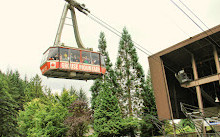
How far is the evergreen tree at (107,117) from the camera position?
2286 centimetres

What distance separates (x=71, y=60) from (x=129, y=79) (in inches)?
785

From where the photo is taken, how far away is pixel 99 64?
47.0ft

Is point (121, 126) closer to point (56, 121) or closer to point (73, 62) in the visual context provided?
point (56, 121)

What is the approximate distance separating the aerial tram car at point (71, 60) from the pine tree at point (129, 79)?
16.9 metres

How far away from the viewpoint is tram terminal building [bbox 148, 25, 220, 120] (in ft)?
58.3

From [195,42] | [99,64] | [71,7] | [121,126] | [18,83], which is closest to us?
[71,7]

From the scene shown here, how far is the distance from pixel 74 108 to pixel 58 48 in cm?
1332

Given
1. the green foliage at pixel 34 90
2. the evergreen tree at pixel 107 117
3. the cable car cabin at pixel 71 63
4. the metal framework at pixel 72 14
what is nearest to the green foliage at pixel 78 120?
the evergreen tree at pixel 107 117

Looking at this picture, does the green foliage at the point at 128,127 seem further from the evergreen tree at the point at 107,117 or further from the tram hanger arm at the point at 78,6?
the tram hanger arm at the point at 78,6

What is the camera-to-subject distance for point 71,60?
Result: 1262 centimetres

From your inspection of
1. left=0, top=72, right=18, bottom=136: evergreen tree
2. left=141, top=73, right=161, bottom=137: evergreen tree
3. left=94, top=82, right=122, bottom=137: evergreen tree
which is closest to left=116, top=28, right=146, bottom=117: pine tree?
left=141, top=73, right=161, bottom=137: evergreen tree

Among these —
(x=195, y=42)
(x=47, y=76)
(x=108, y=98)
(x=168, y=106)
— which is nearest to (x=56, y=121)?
(x=108, y=98)

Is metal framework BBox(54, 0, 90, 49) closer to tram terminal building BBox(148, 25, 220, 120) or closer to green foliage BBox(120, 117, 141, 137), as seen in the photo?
tram terminal building BBox(148, 25, 220, 120)

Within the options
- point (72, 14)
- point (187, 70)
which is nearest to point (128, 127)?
point (187, 70)
